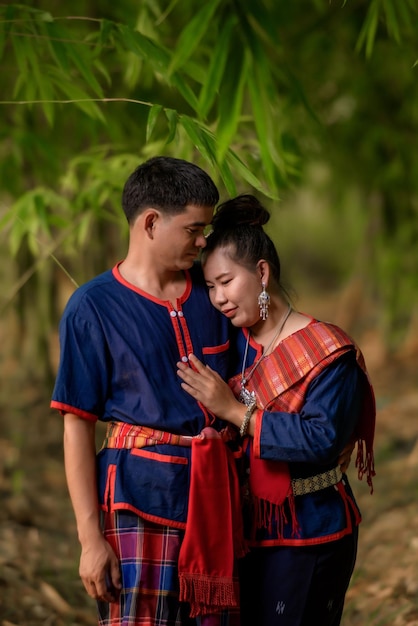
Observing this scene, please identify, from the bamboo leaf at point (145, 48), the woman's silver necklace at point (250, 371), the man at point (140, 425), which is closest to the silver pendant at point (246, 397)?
the woman's silver necklace at point (250, 371)

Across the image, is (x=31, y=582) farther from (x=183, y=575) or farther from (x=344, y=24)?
(x=344, y=24)

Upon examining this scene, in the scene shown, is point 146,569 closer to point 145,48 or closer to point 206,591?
point 206,591

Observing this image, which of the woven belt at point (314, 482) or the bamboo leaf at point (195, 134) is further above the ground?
the bamboo leaf at point (195, 134)

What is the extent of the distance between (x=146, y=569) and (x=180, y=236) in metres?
0.73

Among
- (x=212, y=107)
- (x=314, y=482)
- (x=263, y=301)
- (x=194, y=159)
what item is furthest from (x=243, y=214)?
(x=212, y=107)

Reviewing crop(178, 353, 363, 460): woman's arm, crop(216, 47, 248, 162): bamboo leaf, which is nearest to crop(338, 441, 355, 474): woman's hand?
crop(178, 353, 363, 460): woman's arm

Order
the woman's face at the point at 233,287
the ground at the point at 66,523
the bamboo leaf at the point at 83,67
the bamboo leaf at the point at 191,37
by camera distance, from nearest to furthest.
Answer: the bamboo leaf at the point at 191,37 < the woman's face at the point at 233,287 < the bamboo leaf at the point at 83,67 < the ground at the point at 66,523

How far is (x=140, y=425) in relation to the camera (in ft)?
6.11

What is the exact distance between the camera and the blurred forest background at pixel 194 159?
2.12m

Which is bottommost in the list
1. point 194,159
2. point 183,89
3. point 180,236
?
point 180,236

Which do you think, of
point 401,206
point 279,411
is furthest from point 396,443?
point 279,411

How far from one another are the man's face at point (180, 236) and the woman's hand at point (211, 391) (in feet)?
0.77

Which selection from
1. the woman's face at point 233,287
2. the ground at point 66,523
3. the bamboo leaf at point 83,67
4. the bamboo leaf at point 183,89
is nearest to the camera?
the woman's face at point 233,287

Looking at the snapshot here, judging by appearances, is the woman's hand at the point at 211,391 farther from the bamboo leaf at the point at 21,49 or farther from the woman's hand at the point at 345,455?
the bamboo leaf at the point at 21,49
